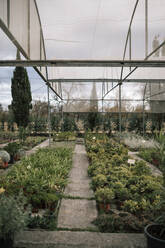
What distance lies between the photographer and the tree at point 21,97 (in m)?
17.7

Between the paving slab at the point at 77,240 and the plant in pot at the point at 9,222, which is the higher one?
the plant in pot at the point at 9,222

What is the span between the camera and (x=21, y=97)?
58.3 feet

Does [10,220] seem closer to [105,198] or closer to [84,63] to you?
[105,198]

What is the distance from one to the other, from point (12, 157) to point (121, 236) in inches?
205

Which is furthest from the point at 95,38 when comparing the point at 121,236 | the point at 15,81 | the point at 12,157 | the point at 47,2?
the point at 15,81

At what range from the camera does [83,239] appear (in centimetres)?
269

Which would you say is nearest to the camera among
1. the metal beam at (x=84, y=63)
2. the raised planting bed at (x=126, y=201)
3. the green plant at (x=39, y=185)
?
the raised planting bed at (x=126, y=201)

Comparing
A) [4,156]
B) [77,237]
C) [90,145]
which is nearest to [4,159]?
[4,156]

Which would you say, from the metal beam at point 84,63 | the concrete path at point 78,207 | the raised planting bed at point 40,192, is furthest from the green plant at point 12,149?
the metal beam at point 84,63

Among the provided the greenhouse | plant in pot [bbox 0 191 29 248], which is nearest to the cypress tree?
the greenhouse

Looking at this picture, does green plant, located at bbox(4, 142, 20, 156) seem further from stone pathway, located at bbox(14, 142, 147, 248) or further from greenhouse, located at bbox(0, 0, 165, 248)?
stone pathway, located at bbox(14, 142, 147, 248)

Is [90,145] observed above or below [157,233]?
above

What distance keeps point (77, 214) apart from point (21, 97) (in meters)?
15.4

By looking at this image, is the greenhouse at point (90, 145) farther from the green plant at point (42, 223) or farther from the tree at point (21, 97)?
the tree at point (21, 97)
